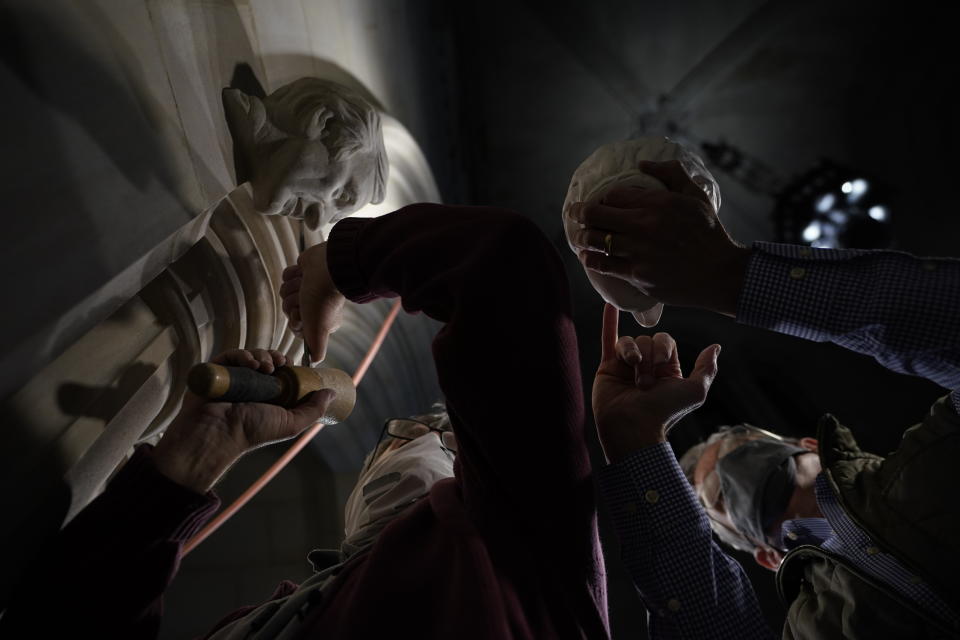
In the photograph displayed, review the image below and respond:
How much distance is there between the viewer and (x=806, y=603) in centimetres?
101

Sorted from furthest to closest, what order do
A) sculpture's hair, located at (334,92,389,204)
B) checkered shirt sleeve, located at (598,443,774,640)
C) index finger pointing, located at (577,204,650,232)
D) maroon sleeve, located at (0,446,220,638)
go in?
sculpture's hair, located at (334,92,389,204)
checkered shirt sleeve, located at (598,443,774,640)
index finger pointing, located at (577,204,650,232)
maroon sleeve, located at (0,446,220,638)

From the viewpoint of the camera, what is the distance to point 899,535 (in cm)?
85

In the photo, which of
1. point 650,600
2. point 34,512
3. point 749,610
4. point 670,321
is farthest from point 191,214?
point 670,321

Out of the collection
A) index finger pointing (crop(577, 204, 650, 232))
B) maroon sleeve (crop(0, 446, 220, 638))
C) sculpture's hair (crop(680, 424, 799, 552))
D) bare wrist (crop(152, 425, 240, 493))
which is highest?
index finger pointing (crop(577, 204, 650, 232))

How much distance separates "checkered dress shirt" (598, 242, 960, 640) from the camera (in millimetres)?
717

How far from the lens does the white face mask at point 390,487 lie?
911mm

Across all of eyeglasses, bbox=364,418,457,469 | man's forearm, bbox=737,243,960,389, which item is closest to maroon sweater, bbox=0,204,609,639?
man's forearm, bbox=737,243,960,389

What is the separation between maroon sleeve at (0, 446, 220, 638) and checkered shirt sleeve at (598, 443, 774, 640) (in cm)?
60

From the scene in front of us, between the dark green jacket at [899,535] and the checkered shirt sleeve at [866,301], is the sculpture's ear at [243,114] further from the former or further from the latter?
the dark green jacket at [899,535]

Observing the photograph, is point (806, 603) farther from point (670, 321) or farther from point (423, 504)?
point (670, 321)

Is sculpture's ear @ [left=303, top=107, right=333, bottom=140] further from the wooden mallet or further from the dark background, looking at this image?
the dark background

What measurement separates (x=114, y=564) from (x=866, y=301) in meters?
0.93

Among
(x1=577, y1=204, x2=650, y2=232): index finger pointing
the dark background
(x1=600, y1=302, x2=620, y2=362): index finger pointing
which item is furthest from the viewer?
the dark background

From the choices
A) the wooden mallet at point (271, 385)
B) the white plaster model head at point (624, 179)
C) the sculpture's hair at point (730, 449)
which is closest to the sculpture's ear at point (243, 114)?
the wooden mallet at point (271, 385)
